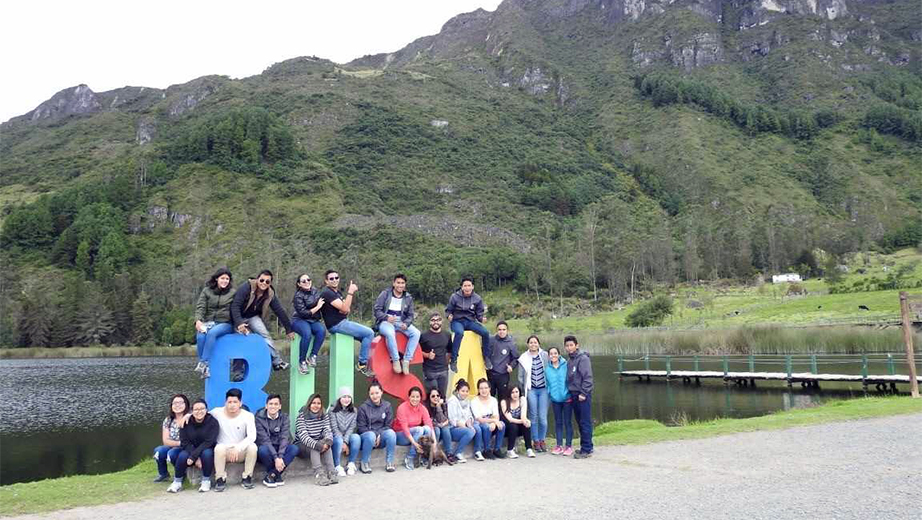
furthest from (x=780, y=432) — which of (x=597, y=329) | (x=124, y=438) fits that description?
(x=597, y=329)

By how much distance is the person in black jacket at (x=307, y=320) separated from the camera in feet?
33.0

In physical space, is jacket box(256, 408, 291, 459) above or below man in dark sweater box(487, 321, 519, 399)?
below

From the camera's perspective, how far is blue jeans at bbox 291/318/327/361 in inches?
400

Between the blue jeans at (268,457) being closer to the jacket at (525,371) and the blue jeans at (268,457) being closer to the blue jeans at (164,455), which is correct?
the blue jeans at (164,455)

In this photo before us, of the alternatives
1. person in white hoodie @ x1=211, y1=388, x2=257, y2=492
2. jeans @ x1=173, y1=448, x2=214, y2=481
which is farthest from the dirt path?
jeans @ x1=173, y1=448, x2=214, y2=481

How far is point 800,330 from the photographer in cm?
4075

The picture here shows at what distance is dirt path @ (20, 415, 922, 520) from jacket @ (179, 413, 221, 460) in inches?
22.4

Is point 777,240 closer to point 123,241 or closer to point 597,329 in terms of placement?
point 597,329

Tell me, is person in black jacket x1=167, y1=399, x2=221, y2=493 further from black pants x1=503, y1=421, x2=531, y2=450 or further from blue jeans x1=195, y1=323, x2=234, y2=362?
black pants x1=503, y1=421, x2=531, y2=450

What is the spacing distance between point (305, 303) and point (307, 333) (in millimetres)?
474

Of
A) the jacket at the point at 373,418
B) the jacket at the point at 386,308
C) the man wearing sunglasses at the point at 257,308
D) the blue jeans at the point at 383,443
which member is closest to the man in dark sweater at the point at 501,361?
the jacket at the point at 386,308

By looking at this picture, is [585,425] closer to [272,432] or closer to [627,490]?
[627,490]

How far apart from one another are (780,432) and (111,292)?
10103cm

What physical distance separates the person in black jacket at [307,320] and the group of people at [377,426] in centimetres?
68
